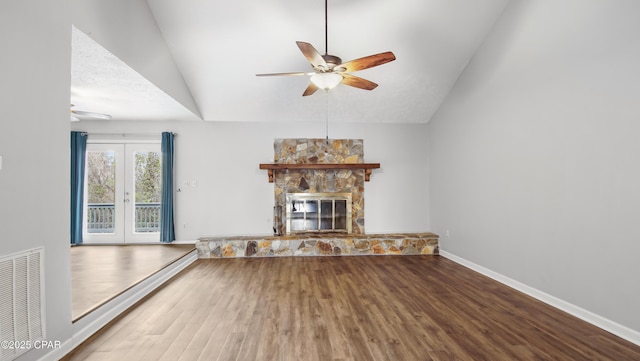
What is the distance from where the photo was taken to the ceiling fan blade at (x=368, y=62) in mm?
2805

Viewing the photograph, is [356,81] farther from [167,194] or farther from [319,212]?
[167,194]

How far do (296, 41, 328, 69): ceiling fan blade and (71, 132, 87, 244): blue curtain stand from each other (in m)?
4.98

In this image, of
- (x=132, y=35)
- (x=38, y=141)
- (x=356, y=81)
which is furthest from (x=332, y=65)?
(x=38, y=141)

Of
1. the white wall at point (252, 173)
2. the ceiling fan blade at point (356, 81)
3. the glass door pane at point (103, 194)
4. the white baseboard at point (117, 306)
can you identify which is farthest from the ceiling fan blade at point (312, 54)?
the glass door pane at point (103, 194)

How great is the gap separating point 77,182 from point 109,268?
2.36 metres

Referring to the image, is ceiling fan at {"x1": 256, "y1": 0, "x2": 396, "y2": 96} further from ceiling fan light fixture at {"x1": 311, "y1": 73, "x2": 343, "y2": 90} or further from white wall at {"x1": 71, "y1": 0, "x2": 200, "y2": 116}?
white wall at {"x1": 71, "y1": 0, "x2": 200, "y2": 116}

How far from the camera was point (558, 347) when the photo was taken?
228 centimetres

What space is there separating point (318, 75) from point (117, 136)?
15.2ft

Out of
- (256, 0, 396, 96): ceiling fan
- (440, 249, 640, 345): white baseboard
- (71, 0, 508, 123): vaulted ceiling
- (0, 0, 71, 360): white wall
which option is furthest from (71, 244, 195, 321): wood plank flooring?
(440, 249, 640, 345): white baseboard

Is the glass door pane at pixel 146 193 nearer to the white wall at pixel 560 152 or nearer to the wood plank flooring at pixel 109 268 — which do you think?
the wood plank flooring at pixel 109 268

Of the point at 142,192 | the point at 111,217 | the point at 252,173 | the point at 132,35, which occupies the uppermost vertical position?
the point at 132,35

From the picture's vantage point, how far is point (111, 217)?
567 cm

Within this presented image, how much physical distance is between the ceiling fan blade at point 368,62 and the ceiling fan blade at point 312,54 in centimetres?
19

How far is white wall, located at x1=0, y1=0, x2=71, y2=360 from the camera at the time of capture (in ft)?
5.90
